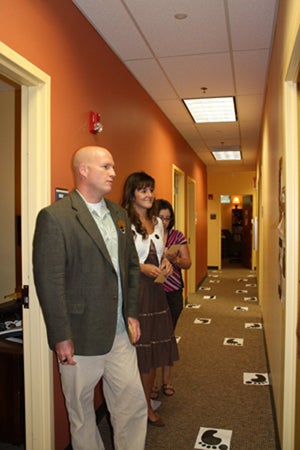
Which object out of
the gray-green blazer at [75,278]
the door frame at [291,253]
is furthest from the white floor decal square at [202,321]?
the gray-green blazer at [75,278]

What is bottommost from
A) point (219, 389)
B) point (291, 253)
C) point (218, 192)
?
point (219, 389)

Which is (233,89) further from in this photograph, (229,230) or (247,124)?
(229,230)

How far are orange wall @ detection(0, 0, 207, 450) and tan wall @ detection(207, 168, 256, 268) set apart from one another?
7472mm

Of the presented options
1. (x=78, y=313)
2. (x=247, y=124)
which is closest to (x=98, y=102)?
Answer: (x=78, y=313)

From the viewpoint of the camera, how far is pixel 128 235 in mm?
2105

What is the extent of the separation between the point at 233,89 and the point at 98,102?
190cm

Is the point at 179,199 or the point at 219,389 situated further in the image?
the point at 179,199

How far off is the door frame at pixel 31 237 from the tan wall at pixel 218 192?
955 centimetres

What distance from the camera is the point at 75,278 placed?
1765 mm

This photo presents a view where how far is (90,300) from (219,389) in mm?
1996

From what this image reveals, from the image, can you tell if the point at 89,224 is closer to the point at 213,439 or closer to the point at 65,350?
the point at 65,350

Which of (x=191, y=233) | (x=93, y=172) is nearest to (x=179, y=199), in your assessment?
(x=191, y=233)

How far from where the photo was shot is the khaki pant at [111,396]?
183 centimetres

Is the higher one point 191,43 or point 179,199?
point 191,43
